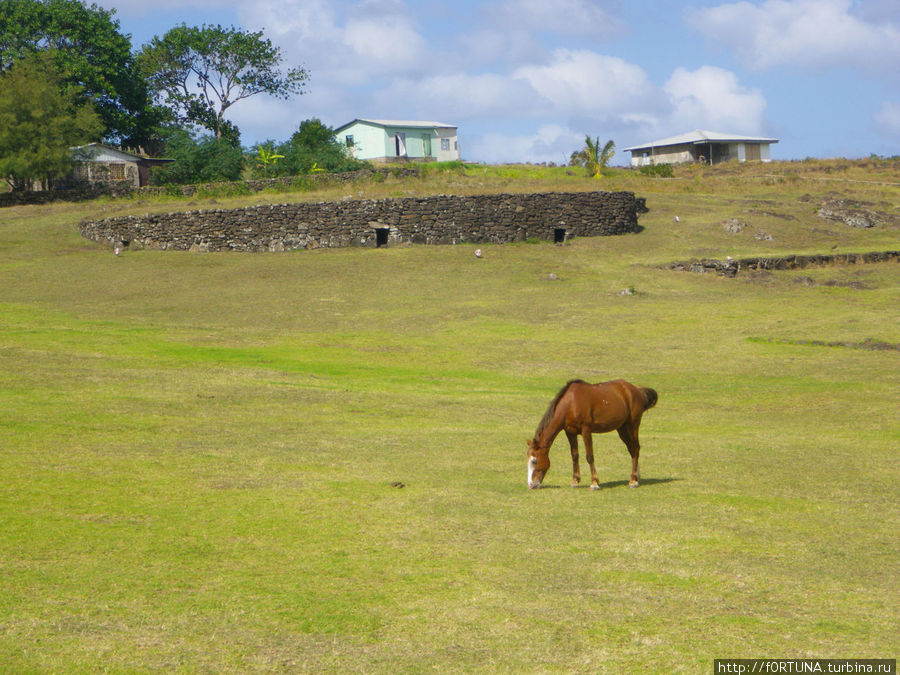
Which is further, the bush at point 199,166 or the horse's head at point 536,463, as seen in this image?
the bush at point 199,166

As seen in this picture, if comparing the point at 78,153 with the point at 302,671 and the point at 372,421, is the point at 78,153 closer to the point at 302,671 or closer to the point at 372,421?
the point at 372,421

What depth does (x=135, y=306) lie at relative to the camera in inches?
1366

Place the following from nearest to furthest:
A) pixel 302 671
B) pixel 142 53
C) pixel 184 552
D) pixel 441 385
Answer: pixel 302 671 → pixel 184 552 → pixel 441 385 → pixel 142 53

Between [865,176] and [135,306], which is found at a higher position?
[865,176]

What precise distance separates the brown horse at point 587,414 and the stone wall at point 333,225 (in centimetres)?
3327

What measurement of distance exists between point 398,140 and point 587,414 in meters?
79.3

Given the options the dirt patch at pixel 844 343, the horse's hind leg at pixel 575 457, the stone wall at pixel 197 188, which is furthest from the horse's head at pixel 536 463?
the stone wall at pixel 197 188

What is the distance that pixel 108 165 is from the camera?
231 feet

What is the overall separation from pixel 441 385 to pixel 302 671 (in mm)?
16682

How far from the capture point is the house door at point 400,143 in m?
89.0

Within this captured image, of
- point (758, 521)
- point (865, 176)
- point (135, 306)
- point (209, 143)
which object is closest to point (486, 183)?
point (209, 143)

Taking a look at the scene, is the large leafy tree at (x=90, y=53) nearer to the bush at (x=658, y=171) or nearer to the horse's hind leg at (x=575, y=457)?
the bush at (x=658, y=171)

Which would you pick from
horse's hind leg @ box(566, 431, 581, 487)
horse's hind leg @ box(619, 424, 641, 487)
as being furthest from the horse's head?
horse's hind leg @ box(619, 424, 641, 487)

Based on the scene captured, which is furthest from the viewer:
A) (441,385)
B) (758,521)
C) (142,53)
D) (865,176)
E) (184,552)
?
(142,53)
